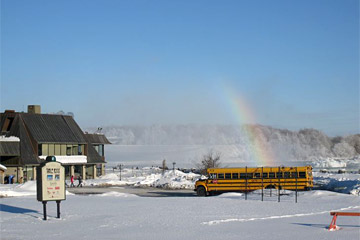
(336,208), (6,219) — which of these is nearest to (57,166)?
(6,219)

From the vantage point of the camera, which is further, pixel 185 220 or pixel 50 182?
pixel 50 182

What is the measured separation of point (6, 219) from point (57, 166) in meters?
3.13

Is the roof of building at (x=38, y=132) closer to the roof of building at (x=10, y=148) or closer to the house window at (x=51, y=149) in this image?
the roof of building at (x=10, y=148)

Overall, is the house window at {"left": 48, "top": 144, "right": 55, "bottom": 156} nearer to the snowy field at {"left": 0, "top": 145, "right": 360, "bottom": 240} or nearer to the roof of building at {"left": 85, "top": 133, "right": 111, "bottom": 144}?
the roof of building at {"left": 85, "top": 133, "right": 111, "bottom": 144}

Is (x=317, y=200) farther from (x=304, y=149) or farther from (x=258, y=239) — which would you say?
(x=304, y=149)

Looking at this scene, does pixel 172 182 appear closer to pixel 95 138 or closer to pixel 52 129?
pixel 52 129

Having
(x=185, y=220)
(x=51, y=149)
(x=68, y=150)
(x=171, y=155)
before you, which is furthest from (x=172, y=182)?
(x=171, y=155)

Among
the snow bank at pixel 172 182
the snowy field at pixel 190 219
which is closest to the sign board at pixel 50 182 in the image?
the snowy field at pixel 190 219

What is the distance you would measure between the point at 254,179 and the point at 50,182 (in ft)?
59.5

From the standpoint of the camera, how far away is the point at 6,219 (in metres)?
22.6

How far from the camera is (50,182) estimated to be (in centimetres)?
2297

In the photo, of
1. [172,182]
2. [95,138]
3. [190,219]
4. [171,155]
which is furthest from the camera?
[171,155]

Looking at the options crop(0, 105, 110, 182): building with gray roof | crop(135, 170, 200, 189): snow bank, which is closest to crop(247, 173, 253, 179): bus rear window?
crop(135, 170, 200, 189): snow bank

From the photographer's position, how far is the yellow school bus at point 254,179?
36.6 meters
